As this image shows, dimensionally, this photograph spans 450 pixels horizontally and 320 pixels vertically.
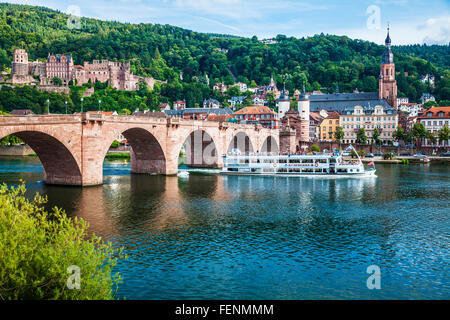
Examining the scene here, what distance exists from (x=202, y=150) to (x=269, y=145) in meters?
29.3

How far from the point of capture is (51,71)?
19738 centimetres

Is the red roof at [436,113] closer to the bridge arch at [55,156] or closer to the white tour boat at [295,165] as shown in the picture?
the white tour boat at [295,165]

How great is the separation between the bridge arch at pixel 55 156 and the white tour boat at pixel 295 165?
28.8 meters

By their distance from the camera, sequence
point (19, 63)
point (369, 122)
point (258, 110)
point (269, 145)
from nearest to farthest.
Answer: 1. point (269, 145)
2. point (369, 122)
3. point (258, 110)
4. point (19, 63)

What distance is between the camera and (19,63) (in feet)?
634

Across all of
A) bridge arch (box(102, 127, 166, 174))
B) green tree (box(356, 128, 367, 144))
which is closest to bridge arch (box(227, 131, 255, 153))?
bridge arch (box(102, 127, 166, 174))

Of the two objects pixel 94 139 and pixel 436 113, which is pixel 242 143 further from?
pixel 436 113

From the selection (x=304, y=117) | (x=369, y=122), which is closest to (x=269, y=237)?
(x=304, y=117)

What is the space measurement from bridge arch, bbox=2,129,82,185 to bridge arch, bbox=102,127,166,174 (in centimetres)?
1186

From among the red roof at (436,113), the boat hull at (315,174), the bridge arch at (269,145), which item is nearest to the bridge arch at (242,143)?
the bridge arch at (269,145)

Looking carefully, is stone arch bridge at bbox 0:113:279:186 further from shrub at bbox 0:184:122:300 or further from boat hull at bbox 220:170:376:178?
shrub at bbox 0:184:122:300

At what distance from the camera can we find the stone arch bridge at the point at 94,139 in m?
A: 45.7

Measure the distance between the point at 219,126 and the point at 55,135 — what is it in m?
37.4

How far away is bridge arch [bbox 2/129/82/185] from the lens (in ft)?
153
